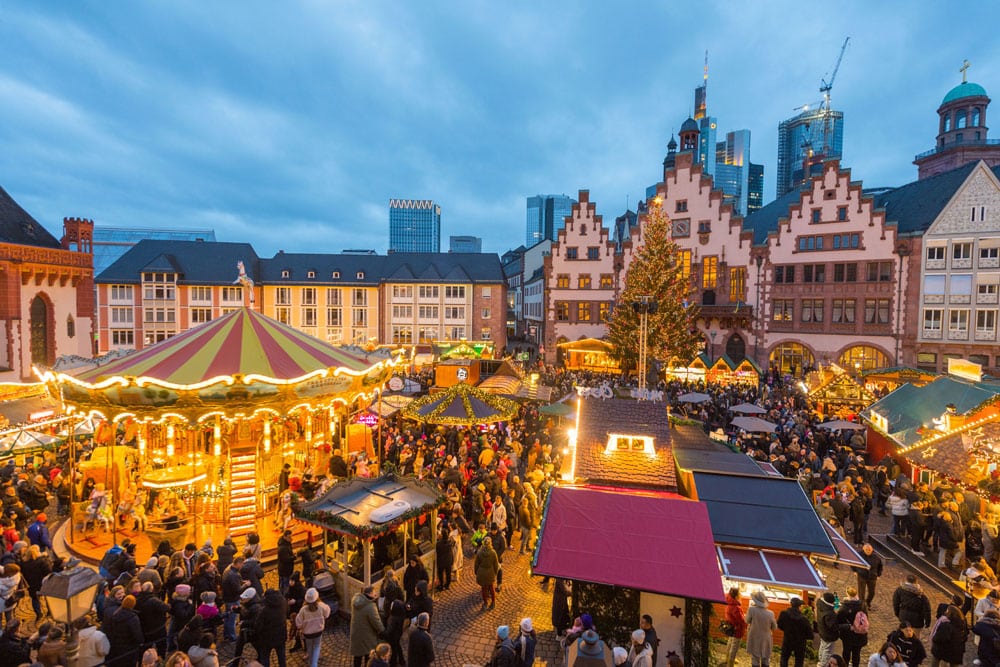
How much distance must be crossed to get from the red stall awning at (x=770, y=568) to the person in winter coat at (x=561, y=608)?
101 inches

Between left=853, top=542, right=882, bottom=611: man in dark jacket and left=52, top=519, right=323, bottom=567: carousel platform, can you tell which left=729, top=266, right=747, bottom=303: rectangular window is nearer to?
left=853, top=542, right=882, bottom=611: man in dark jacket

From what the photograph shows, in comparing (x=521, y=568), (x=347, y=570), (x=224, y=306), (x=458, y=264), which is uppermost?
(x=458, y=264)

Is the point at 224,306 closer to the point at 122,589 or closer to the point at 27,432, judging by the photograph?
the point at 27,432

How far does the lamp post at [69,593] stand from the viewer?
7.64m

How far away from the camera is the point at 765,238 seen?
130 ft

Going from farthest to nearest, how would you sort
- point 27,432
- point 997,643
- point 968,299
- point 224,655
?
point 968,299
point 27,432
point 224,655
point 997,643

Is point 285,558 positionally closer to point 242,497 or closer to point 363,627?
point 363,627

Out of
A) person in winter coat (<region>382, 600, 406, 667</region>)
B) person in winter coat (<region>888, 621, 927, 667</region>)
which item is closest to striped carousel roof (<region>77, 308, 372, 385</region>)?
person in winter coat (<region>382, 600, 406, 667</region>)

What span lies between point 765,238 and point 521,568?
1449 inches

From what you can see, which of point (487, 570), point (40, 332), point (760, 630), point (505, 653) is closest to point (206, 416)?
point (487, 570)

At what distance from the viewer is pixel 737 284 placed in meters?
38.7

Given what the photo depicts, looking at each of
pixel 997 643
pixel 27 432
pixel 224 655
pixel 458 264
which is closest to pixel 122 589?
→ pixel 224 655

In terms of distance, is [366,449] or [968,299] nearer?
[366,449]

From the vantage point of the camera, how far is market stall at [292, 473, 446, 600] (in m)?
9.16
